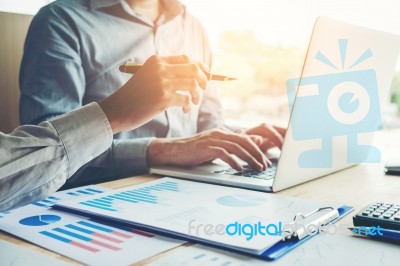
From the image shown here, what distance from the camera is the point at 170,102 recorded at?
0.70 metres

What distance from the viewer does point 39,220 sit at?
0.55m

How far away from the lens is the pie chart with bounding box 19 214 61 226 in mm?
538

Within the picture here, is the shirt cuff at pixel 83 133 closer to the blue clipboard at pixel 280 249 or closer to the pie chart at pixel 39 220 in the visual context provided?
the pie chart at pixel 39 220

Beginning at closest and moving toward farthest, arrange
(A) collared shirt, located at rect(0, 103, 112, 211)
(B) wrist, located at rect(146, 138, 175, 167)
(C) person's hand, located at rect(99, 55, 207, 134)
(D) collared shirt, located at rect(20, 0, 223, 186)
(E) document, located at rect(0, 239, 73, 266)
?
(E) document, located at rect(0, 239, 73, 266) → (A) collared shirt, located at rect(0, 103, 112, 211) → (C) person's hand, located at rect(99, 55, 207, 134) → (B) wrist, located at rect(146, 138, 175, 167) → (D) collared shirt, located at rect(20, 0, 223, 186)

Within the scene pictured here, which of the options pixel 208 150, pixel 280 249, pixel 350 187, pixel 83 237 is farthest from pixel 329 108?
pixel 83 237

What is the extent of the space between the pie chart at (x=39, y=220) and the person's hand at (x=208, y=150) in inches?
14.4

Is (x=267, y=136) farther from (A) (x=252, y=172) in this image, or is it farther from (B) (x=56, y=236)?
(B) (x=56, y=236)

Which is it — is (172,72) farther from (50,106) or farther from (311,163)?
(50,106)

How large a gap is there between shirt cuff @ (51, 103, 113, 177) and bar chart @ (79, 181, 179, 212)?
6 centimetres

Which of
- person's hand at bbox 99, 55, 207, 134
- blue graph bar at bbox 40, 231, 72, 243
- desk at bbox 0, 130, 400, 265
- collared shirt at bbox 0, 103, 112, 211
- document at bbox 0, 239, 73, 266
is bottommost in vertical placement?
desk at bbox 0, 130, 400, 265

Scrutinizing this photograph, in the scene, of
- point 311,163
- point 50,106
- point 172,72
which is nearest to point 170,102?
point 172,72

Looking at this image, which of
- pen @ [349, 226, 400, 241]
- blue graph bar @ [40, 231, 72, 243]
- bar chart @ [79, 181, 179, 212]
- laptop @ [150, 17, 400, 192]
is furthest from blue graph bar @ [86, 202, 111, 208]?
pen @ [349, 226, 400, 241]

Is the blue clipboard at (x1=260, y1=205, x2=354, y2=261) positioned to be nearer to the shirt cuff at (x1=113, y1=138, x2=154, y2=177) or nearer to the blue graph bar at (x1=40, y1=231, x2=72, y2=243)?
the blue graph bar at (x1=40, y1=231, x2=72, y2=243)

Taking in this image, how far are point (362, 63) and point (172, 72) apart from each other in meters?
0.38
